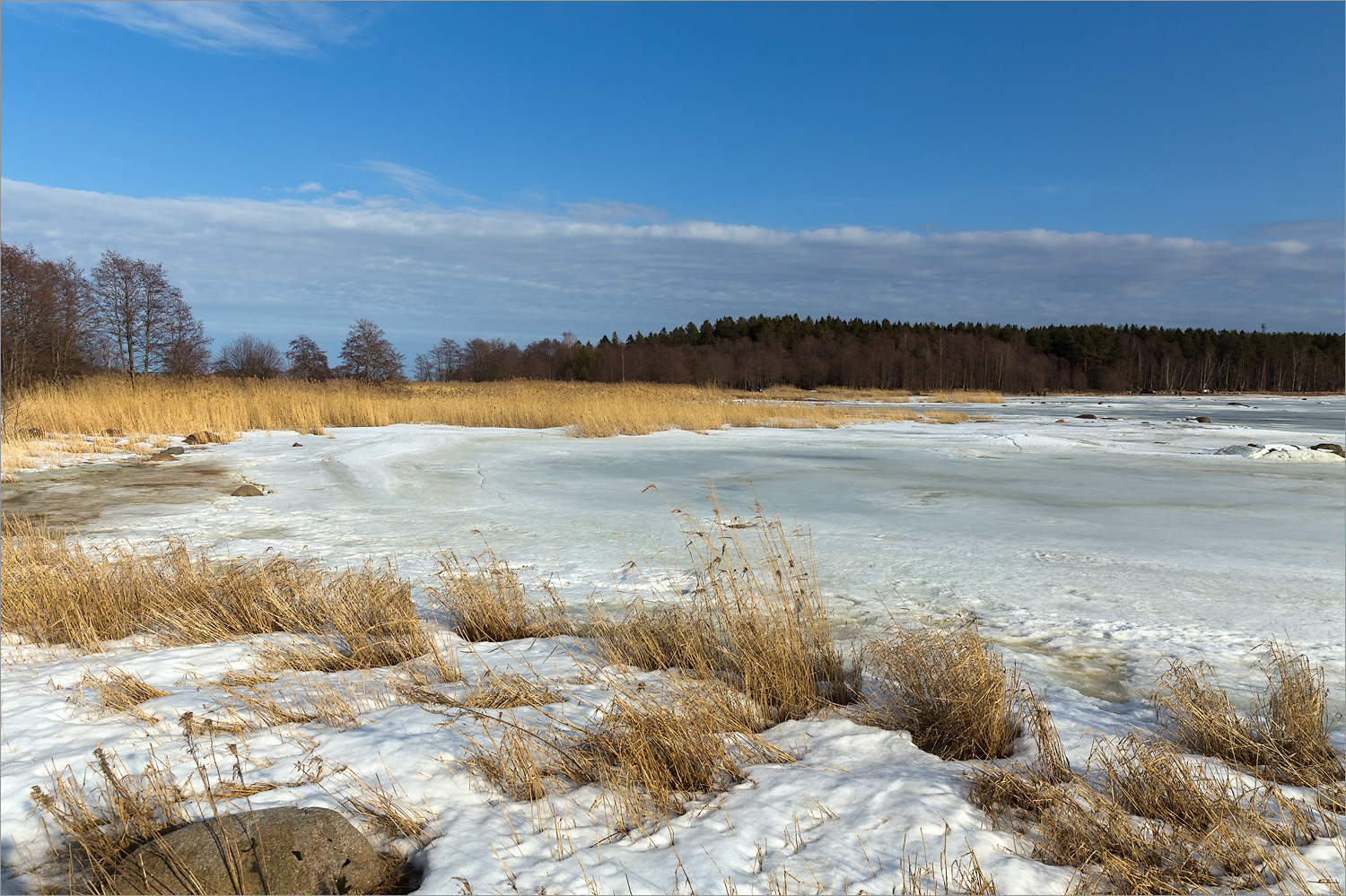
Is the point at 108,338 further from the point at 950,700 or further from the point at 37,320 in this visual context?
the point at 950,700

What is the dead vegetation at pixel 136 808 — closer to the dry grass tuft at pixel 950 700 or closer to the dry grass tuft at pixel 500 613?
the dry grass tuft at pixel 500 613

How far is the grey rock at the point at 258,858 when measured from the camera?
2.11 metres

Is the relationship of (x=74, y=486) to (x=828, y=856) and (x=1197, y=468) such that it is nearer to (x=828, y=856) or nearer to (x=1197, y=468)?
(x=828, y=856)

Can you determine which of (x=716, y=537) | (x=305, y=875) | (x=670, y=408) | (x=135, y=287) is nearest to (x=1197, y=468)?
(x=716, y=537)

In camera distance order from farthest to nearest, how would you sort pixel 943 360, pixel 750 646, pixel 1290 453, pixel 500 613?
1. pixel 943 360
2. pixel 1290 453
3. pixel 500 613
4. pixel 750 646

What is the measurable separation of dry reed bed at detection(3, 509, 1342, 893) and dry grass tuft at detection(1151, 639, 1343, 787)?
11 mm

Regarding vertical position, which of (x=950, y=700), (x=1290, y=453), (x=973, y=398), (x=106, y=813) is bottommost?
(x=106, y=813)

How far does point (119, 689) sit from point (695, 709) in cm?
259

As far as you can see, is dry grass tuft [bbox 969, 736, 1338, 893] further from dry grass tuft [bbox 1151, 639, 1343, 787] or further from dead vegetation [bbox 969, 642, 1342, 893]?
dry grass tuft [bbox 1151, 639, 1343, 787]

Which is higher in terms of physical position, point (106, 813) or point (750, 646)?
point (750, 646)

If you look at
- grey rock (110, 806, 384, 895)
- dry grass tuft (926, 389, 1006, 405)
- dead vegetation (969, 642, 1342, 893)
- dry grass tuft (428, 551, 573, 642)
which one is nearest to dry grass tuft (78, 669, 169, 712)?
grey rock (110, 806, 384, 895)

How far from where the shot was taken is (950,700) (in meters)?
3.17

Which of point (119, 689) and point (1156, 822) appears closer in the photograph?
point (1156, 822)

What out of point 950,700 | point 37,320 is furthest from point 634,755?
point 37,320
